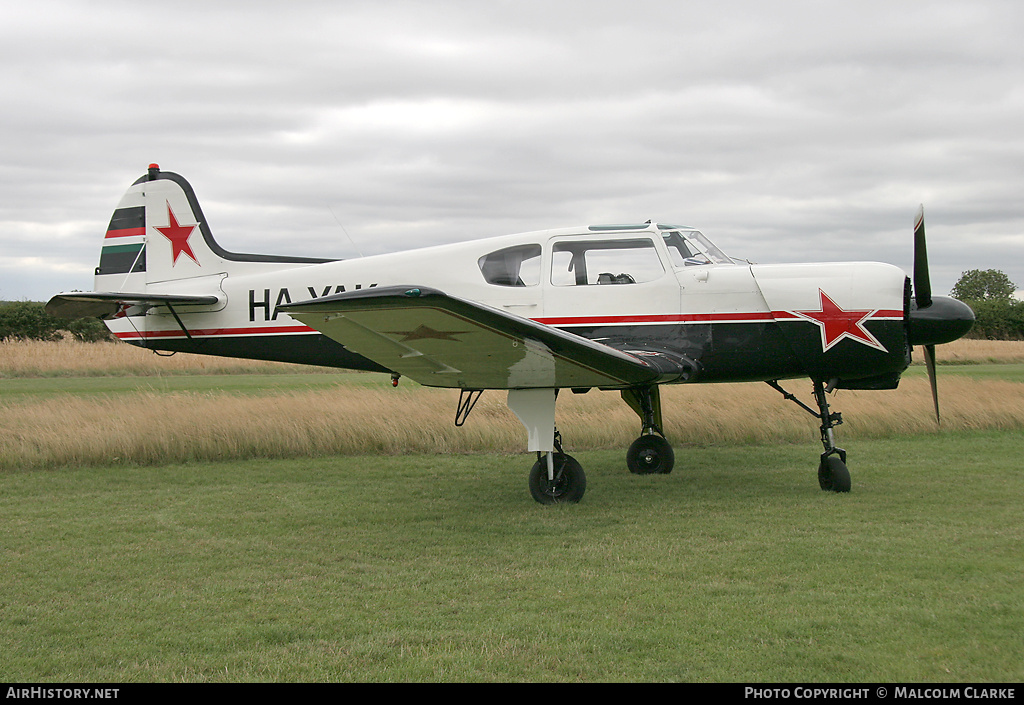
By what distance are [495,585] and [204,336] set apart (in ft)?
19.8

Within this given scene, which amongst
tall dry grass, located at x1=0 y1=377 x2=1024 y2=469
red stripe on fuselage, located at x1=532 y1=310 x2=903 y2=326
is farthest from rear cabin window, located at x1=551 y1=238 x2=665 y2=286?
tall dry grass, located at x1=0 y1=377 x2=1024 y2=469

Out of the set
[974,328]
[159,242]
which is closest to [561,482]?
[159,242]


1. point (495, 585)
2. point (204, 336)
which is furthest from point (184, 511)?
point (495, 585)

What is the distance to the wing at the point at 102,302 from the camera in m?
9.09

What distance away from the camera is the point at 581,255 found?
870 centimetres

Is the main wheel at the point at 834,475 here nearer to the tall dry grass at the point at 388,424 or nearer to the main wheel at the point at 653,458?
the main wheel at the point at 653,458

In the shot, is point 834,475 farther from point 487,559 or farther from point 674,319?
point 487,559

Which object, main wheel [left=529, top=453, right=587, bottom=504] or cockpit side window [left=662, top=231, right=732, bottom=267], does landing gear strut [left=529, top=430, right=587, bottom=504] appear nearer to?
main wheel [left=529, top=453, right=587, bottom=504]

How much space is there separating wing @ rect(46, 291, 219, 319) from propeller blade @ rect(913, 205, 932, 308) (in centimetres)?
780

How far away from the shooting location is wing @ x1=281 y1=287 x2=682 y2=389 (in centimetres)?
614

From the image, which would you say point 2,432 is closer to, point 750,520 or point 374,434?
point 374,434

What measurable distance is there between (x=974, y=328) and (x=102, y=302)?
27930mm

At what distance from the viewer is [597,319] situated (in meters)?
8.59

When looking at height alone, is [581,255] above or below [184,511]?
above
